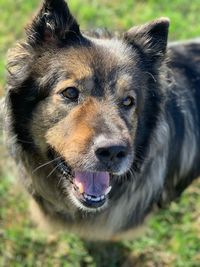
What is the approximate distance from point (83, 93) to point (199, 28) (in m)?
A: 3.58

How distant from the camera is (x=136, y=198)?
156 inches

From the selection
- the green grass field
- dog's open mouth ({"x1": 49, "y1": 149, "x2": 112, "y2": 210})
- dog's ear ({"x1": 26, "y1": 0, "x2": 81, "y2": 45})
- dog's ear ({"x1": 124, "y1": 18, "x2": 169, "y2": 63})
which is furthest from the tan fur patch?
the green grass field

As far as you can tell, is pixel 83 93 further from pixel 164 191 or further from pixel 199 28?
pixel 199 28

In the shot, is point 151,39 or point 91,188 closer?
point 91,188

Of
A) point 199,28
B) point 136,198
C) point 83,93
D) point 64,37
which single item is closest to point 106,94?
point 83,93

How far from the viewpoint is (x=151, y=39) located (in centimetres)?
350

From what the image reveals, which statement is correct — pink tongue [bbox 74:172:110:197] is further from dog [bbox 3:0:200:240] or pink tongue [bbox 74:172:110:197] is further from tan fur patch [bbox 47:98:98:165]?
tan fur patch [bbox 47:98:98:165]

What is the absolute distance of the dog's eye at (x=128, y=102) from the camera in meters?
3.30

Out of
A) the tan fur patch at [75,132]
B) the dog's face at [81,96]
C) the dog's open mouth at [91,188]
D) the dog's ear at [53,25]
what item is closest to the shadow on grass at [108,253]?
the dog's face at [81,96]

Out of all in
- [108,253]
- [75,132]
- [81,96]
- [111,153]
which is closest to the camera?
[111,153]

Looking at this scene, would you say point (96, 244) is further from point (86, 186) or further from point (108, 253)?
point (86, 186)

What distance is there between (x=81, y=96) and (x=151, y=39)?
70 centimetres

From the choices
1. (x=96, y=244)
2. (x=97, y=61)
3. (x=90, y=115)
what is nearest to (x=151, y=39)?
(x=97, y=61)

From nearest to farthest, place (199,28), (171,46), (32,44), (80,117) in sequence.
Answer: (80,117)
(32,44)
(171,46)
(199,28)
